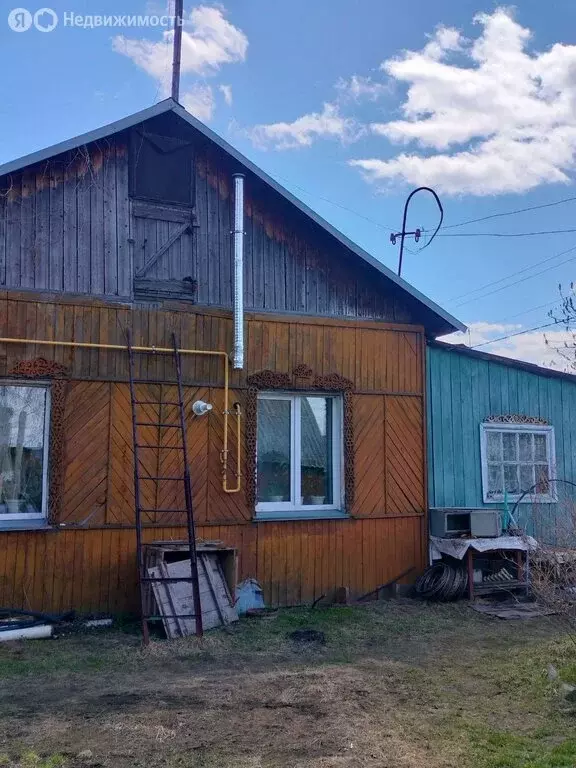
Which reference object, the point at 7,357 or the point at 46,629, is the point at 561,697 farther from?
the point at 7,357

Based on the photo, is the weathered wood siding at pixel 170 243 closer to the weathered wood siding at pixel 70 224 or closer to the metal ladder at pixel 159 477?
the weathered wood siding at pixel 70 224

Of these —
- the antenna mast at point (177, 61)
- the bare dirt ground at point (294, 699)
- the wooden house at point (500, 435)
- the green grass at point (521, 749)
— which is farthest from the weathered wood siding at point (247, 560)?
the antenna mast at point (177, 61)

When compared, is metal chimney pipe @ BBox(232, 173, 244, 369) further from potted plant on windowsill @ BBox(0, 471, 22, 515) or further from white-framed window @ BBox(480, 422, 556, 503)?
white-framed window @ BBox(480, 422, 556, 503)

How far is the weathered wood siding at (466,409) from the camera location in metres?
10.5

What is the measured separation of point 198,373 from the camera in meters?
9.04

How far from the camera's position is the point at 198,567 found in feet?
26.5

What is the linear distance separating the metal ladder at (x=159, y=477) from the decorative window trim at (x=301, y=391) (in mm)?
871

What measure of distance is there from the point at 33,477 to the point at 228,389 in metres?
2.46

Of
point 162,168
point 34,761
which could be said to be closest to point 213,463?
point 162,168

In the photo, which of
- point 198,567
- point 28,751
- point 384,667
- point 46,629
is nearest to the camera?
point 28,751

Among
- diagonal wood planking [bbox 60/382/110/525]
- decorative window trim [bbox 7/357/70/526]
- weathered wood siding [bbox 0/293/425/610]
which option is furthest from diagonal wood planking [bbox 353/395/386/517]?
decorative window trim [bbox 7/357/70/526]

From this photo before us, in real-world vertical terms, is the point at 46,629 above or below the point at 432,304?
below

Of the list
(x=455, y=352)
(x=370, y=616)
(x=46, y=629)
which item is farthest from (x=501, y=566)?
(x=46, y=629)

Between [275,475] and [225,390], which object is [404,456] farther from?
[225,390]
